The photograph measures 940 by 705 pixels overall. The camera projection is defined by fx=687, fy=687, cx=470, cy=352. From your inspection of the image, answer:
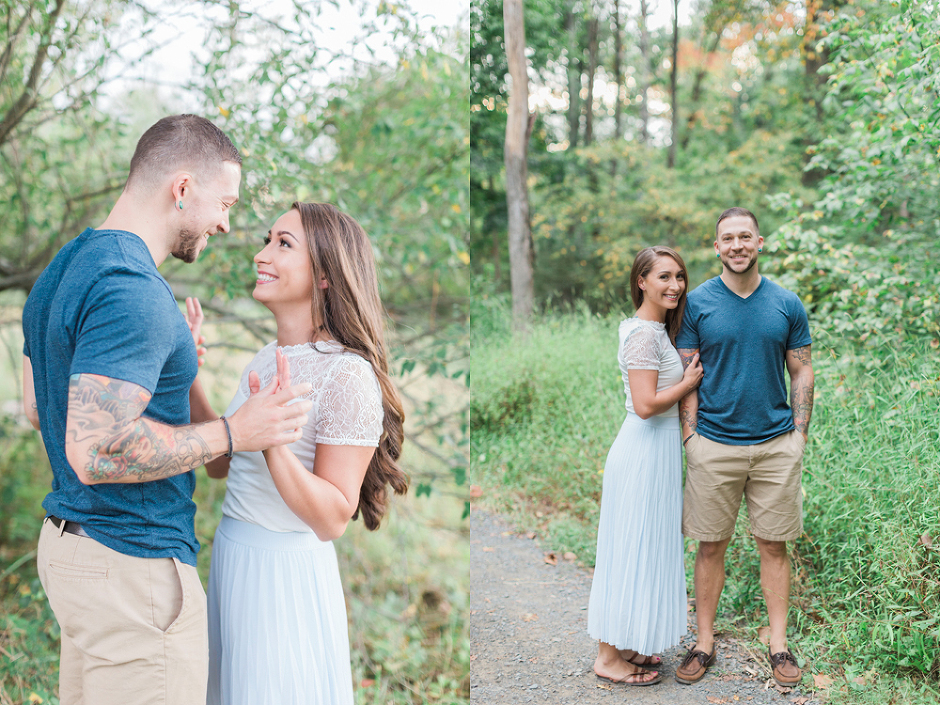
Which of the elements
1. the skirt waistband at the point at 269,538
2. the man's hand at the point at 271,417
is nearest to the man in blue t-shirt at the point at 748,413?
the skirt waistband at the point at 269,538

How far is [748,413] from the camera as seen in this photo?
2391 mm

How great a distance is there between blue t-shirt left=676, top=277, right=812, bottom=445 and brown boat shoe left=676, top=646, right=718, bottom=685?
31.2 inches

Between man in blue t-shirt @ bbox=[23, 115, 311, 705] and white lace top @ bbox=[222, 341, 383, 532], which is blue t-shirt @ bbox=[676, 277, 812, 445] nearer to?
white lace top @ bbox=[222, 341, 383, 532]

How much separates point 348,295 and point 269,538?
24.1 inches

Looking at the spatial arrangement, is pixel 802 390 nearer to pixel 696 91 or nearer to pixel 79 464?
pixel 696 91

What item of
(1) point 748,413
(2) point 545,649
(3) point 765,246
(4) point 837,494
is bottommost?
(2) point 545,649

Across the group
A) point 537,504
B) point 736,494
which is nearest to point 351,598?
point 537,504

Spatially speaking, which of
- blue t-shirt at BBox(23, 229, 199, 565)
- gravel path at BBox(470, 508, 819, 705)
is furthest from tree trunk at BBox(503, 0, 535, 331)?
blue t-shirt at BBox(23, 229, 199, 565)

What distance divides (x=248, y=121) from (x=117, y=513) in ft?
8.19

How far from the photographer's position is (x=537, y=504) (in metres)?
3.52

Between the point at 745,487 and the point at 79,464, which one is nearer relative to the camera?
the point at 79,464

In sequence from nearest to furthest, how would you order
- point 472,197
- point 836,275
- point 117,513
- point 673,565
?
1. point 117,513
2. point 673,565
3. point 836,275
4. point 472,197

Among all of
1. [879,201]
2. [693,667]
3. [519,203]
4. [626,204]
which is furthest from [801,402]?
[519,203]

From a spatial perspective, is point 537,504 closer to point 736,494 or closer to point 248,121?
point 736,494
